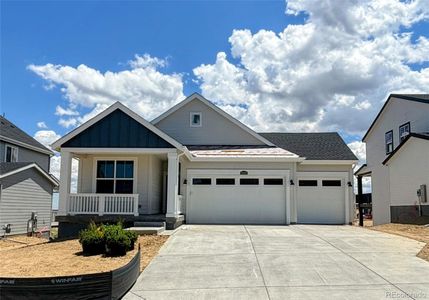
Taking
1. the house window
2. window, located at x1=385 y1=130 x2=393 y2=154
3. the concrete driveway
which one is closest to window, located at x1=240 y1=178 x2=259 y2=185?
the house window

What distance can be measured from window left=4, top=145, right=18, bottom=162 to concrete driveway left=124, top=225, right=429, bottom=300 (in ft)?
57.9

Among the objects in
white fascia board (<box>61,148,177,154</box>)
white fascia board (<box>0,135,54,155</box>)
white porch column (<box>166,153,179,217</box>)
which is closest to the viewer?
white porch column (<box>166,153,179,217</box>)

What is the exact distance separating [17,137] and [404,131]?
77.6ft

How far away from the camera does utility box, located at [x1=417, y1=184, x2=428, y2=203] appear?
17969mm

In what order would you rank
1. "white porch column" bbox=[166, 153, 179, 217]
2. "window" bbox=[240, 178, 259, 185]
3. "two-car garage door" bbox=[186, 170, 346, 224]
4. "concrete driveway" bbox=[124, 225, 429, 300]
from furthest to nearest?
"window" bbox=[240, 178, 259, 185] → "two-car garage door" bbox=[186, 170, 346, 224] → "white porch column" bbox=[166, 153, 179, 217] → "concrete driveway" bbox=[124, 225, 429, 300]

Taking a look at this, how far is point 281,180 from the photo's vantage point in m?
19.3

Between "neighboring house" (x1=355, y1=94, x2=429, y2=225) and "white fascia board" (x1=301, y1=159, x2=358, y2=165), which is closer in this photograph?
"neighboring house" (x1=355, y1=94, x2=429, y2=225)

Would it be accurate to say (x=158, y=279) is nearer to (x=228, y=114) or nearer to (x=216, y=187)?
(x=216, y=187)

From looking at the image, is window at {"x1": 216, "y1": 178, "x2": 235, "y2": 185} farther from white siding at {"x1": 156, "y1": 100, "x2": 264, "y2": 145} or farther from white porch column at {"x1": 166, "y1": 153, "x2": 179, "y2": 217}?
white porch column at {"x1": 166, "y1": 153, "x2": 179, "y2": 217}

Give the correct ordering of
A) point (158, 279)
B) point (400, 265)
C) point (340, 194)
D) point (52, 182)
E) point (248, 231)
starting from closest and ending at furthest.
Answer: point (158, 279), point (400, 265), point (248, 231), point (340, 194), point (52, 182)

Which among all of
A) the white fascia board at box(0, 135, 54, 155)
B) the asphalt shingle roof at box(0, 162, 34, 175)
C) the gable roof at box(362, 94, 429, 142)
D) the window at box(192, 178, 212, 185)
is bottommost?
the window at box(192, 178, 212, 185)

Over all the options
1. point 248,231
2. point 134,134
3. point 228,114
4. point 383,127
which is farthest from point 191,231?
point 383,127

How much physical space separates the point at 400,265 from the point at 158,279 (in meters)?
5.33

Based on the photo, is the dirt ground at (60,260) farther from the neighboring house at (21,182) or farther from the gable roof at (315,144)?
the gable roof at (315,144)
